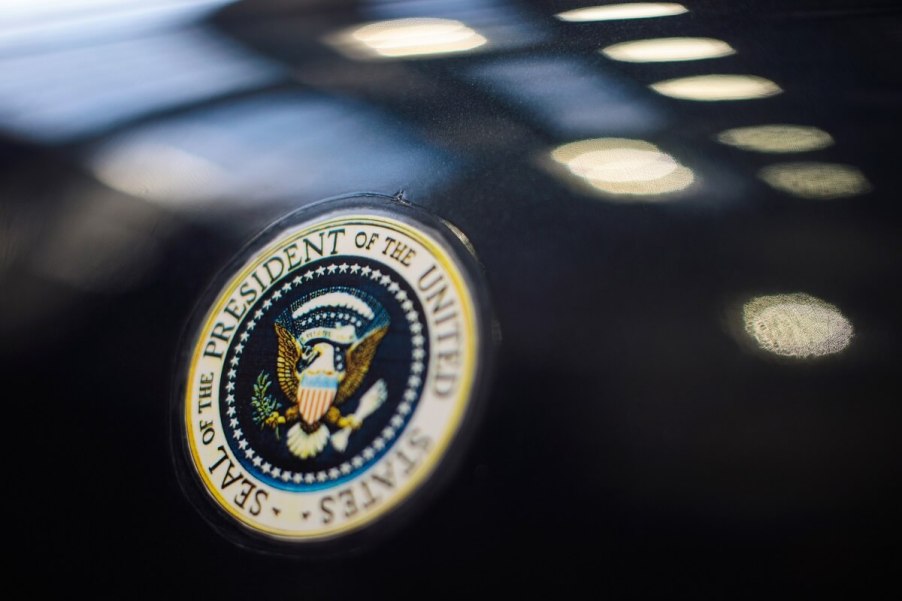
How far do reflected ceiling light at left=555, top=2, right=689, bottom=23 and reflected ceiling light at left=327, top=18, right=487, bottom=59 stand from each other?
115 millimetres

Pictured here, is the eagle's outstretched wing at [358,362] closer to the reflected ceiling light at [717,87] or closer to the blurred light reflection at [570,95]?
the blurred light reflection at [570,95]

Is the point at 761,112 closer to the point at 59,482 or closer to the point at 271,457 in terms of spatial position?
the point at 271,457

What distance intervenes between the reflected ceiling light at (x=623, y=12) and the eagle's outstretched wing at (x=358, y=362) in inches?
18.5

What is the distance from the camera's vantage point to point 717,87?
2.57 ft

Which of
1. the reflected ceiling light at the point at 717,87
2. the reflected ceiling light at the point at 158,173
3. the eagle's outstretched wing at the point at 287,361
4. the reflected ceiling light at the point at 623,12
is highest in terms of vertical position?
the reflected ceiling light at the point at 623,12

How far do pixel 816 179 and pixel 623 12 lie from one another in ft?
1.09

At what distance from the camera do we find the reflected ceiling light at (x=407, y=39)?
3.13 ft

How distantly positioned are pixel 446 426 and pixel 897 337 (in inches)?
15.4

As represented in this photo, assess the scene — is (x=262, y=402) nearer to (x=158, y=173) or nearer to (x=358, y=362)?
(x=358, y=362)

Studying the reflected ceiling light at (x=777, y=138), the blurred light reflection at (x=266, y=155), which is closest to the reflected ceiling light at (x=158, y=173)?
the blurred light reflection at (x=266, y=155)

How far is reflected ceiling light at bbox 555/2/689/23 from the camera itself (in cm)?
88

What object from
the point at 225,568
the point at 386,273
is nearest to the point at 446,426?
the point at 386,273

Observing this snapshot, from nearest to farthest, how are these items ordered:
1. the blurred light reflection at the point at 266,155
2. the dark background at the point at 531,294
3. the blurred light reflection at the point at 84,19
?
the dark background at the point at 531,294 < the blurred light reflection at the point at 266,155 < the blurred light reflection at the point at 84,19

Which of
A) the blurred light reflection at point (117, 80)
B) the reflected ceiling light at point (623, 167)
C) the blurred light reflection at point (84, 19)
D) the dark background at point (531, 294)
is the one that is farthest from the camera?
the blurred light reflection at point (84, 19)
